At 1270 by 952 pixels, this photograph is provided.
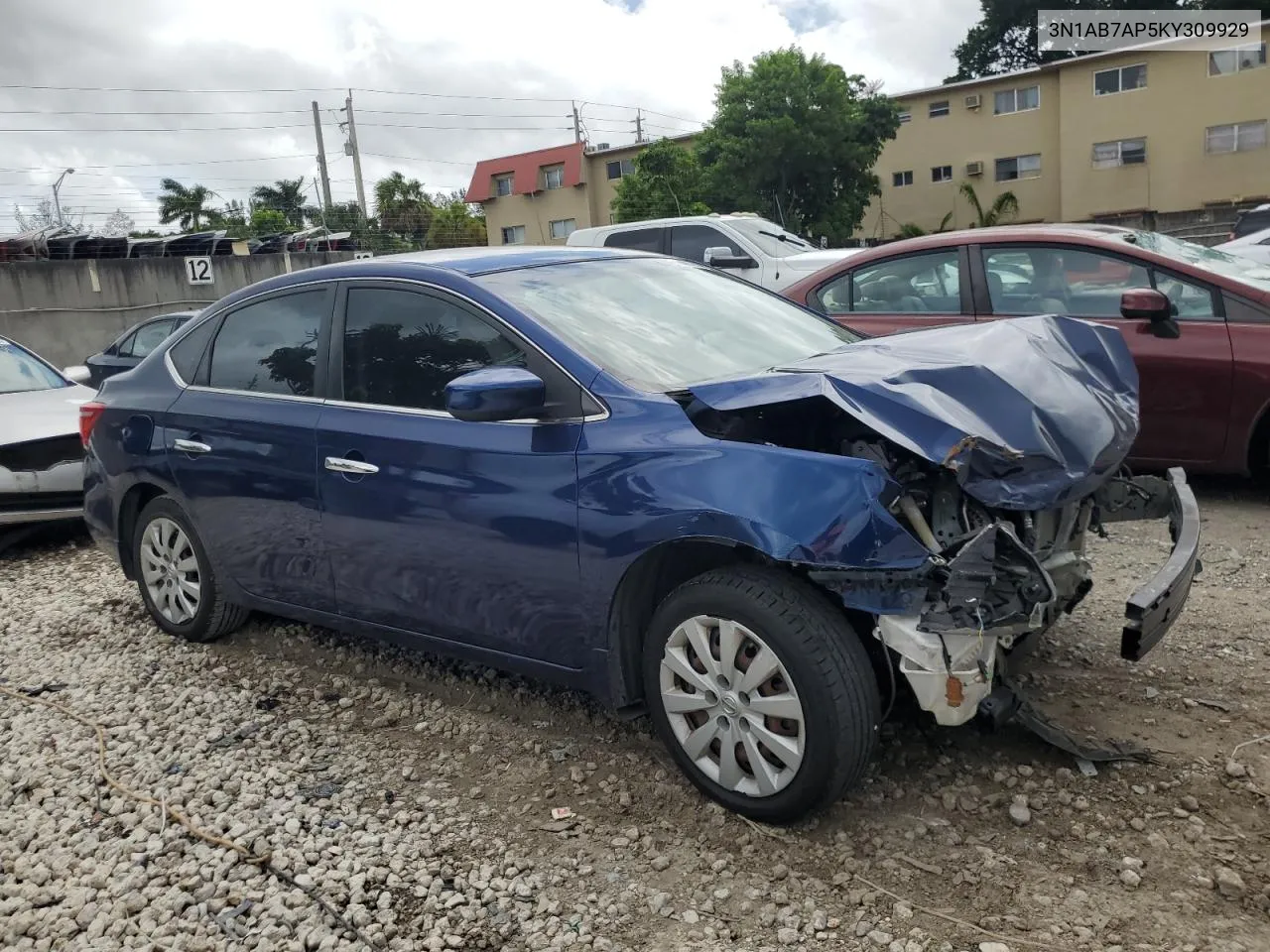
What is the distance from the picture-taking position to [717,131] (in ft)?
113

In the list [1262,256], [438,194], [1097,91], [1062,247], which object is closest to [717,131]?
[1097,91]

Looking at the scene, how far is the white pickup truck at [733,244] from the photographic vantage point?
9.91 m

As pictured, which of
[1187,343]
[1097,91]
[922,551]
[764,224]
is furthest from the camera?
[1097,91]

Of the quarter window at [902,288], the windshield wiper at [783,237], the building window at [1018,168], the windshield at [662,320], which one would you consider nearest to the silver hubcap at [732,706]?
the windshield at [662,320]

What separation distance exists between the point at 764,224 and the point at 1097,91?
26454mm

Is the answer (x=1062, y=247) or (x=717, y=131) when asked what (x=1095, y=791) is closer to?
(x=1062, y=247)

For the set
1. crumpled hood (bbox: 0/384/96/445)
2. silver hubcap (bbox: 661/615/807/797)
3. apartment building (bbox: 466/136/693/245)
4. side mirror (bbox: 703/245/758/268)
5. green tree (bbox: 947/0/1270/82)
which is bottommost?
silver hubcap (bbox: 661/615/807/797)

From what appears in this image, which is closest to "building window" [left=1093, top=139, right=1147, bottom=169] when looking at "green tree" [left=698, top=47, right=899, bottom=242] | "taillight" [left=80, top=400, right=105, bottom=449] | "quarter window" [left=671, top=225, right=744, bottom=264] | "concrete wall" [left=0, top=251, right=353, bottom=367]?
"green tree" [left=698, top=47, right=899, bottom=242]

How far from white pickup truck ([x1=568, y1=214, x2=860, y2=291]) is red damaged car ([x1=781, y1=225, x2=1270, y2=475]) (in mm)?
3282

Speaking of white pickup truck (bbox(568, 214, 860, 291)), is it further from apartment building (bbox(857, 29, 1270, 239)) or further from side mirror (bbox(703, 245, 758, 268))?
apartment building (bbox(857, 29, 1270, 239))

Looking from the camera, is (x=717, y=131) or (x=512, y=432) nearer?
(x=512, y=432)

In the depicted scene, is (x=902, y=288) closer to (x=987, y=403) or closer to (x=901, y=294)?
(x=901, y=294)

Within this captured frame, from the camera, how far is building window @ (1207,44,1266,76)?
2980 centimetres

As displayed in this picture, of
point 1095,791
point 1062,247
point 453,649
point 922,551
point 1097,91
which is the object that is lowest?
point 1095,791
